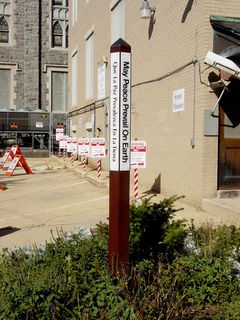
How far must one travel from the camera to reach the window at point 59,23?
35781mm

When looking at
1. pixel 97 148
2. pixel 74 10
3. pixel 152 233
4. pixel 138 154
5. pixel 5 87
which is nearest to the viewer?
pixel 152 233

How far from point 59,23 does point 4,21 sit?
403 centimetres

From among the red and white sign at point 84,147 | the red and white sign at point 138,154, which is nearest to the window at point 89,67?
the red and white sign at point 84,147

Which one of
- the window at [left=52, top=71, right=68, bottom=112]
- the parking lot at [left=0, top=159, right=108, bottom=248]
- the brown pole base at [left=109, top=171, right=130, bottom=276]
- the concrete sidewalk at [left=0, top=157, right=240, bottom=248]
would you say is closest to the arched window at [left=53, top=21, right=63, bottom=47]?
the window at [left=52, top=71, right=68, bottom=112]

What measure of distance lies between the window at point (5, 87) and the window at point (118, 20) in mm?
18293

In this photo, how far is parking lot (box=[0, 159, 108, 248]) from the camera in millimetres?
8195

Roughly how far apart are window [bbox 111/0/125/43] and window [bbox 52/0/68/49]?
1837 cm

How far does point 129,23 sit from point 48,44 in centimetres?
2090

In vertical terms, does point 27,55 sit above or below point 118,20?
above

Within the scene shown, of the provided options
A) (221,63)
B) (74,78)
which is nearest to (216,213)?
(221,63)

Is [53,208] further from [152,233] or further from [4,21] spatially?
[4,21]

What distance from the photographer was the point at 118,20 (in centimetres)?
1752

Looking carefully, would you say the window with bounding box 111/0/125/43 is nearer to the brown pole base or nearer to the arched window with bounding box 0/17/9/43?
the brown pole base

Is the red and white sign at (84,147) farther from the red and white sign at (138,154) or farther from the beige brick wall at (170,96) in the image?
the red and white sign at (138,154)
